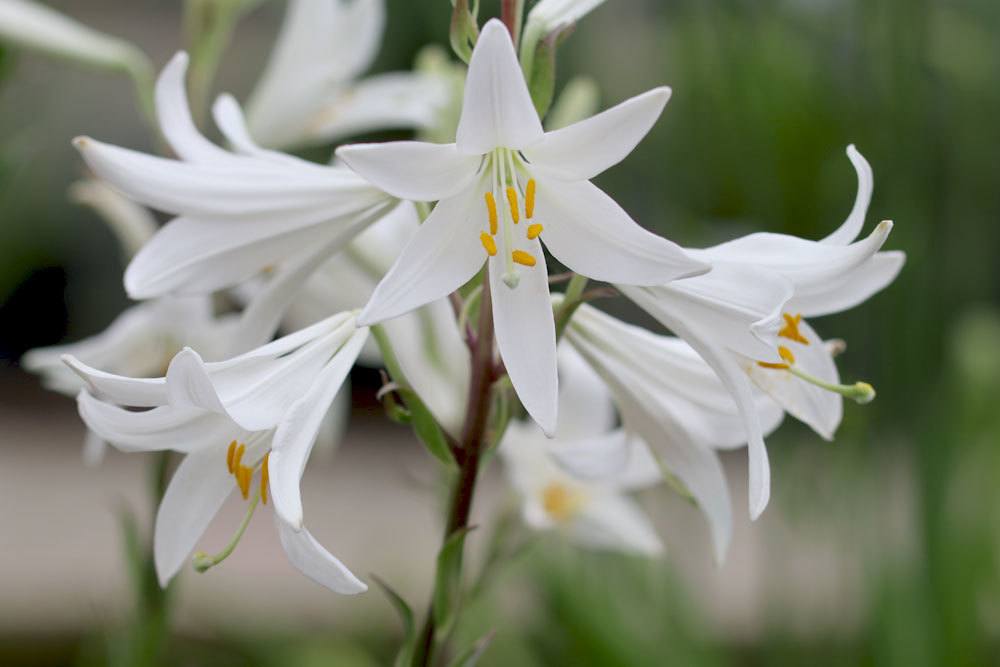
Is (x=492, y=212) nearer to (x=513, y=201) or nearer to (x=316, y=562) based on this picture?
(x=513, y=201)

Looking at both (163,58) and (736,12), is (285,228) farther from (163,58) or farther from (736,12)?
(163,58)

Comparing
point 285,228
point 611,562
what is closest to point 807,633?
point 611,562

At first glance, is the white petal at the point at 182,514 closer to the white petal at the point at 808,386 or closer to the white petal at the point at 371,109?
the white petal at the point at 808,386

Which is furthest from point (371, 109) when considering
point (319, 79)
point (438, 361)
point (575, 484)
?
point (575, 484)

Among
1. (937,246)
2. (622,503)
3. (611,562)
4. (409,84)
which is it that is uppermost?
(409,84)

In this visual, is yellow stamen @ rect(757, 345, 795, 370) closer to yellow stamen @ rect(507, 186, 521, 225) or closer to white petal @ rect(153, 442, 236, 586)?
yellow stamen @ rect(507, 186, 521, 225)

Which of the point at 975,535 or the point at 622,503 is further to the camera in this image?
the point at 975,535
